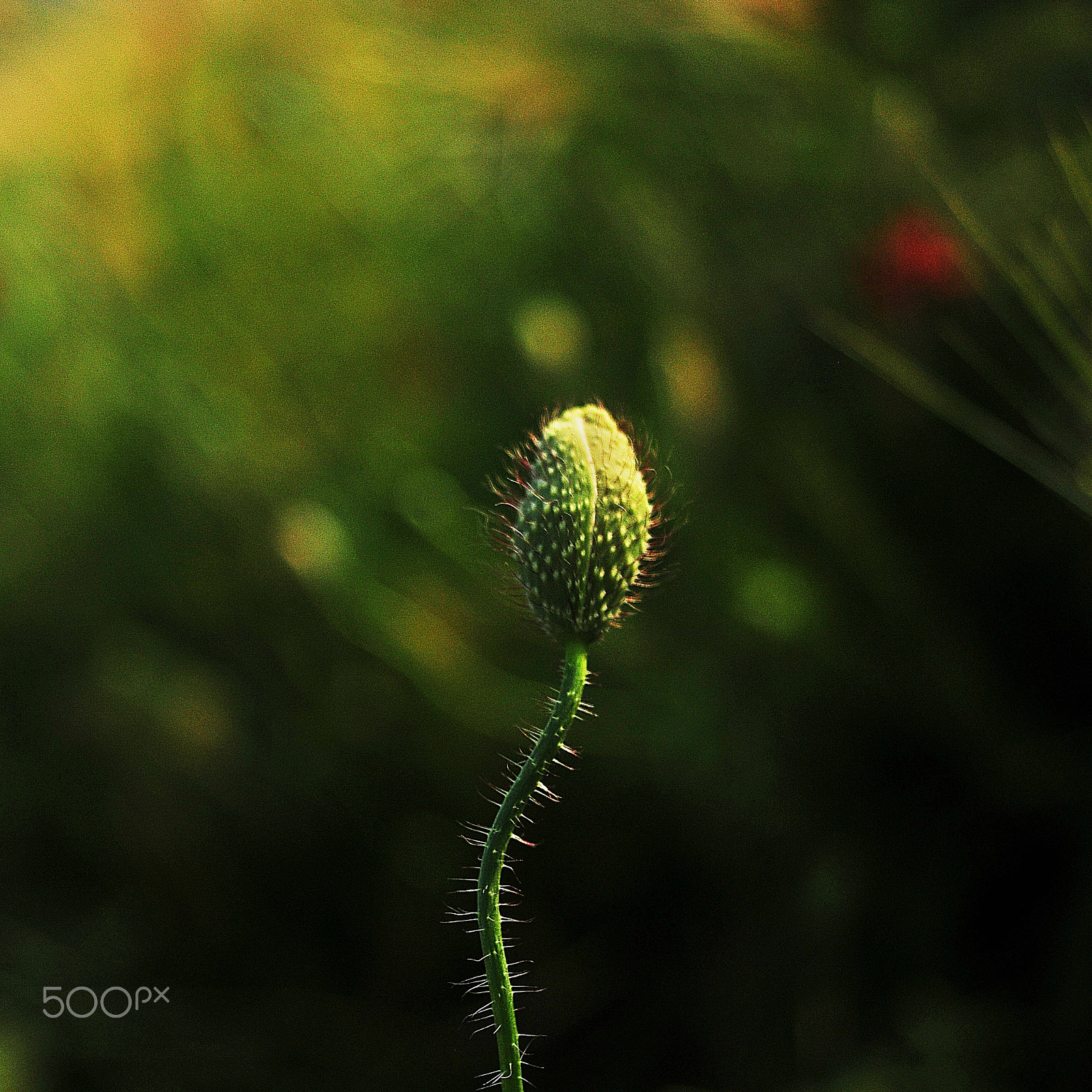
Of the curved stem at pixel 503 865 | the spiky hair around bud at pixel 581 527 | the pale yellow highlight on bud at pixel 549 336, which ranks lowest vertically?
the curved stem at pixel 503 865

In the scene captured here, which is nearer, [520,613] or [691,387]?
[520,613]

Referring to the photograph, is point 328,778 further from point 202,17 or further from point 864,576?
point 202,17

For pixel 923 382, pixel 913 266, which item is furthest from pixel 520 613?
pixel 913 266

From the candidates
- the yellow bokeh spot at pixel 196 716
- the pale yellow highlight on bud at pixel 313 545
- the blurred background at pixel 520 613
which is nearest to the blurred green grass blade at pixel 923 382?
the blurred background at pixel 520 613

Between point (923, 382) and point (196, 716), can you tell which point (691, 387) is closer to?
point (923, 382)

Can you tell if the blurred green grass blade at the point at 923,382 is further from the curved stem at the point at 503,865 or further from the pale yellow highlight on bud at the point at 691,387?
the curved stem at the point at 503,865
